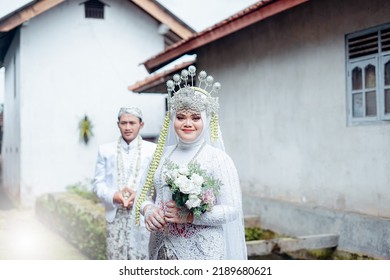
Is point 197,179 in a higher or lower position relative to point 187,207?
higher

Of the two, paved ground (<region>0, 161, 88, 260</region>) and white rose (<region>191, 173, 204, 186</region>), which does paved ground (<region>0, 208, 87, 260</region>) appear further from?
white rose (<region>191, 173, 204, 186</region>)

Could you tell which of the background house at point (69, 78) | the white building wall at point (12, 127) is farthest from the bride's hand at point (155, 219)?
the background house at point (69, 78)

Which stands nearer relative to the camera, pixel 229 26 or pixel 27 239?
pixel 229 26

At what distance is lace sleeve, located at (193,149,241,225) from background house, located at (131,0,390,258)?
2.16m

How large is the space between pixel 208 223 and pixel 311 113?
3181 mm

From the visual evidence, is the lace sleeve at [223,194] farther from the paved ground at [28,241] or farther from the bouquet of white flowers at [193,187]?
the paved ground at [28,241]

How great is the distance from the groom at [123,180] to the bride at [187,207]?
113 centimetres

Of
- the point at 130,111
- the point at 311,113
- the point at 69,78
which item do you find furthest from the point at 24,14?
the point at 130,111

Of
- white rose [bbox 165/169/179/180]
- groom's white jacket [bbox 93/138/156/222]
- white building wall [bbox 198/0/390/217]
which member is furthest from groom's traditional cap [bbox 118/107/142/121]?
white building wall [bbox 198/0/390/217]

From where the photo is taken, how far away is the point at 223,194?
304cm

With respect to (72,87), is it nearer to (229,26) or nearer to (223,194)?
(229,26)

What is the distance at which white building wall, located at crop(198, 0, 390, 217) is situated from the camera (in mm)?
5113

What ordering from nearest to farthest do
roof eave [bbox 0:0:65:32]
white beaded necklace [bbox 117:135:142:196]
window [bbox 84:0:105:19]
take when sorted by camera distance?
white beaded necklace [bbox 117:135:142:196] < roof eave [bbox 0:0:65:32] < window [bbox 84:0:105:19]
